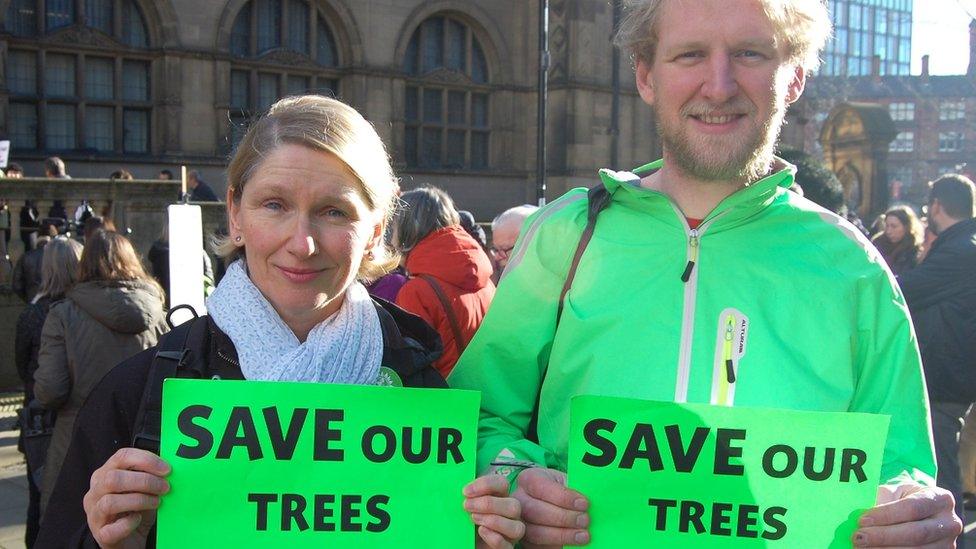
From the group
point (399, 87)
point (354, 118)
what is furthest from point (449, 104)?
point (354, 118)

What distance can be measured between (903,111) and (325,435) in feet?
279

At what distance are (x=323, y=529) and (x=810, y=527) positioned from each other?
3.10 ft

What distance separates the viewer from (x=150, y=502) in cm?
188

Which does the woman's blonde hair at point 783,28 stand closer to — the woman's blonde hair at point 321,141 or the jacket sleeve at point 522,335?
the jacket sleeve at point 522,335

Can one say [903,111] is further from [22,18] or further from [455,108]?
[22,18]

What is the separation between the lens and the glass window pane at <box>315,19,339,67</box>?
1858 cm

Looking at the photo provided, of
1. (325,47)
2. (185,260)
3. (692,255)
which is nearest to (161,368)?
(692,255)

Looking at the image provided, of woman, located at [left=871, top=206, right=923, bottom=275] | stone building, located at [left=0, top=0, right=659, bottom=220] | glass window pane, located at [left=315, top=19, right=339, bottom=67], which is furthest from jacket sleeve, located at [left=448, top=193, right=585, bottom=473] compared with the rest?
glass window pane, located at [left=315, top=19, right=339, bottom=67]

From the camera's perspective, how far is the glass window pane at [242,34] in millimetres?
17562

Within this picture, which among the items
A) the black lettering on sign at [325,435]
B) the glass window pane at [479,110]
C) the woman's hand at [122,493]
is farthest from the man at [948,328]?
the glass window pane at [479,110]

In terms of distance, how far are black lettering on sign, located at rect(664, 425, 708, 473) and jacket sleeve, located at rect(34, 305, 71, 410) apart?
12.7ft

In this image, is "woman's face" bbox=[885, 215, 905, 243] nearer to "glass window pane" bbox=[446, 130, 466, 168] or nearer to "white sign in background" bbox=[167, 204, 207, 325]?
"white sign in background" bbox=[167, 204, 207, 325]

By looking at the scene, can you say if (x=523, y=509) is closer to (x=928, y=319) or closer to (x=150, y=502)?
(x=150, y=502)

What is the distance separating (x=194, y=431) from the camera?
195cm
